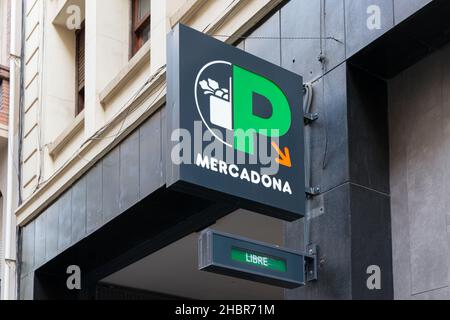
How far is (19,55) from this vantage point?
17.3m

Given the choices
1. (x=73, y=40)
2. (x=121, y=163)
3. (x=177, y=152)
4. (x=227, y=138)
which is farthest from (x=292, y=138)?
(x=73, y=40)

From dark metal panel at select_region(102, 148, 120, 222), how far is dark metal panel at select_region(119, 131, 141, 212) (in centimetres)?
13

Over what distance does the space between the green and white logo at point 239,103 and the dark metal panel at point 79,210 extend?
5357mm

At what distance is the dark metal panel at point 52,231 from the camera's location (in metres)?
14.6

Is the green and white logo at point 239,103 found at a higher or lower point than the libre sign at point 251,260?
higher

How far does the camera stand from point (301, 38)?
9.84 m

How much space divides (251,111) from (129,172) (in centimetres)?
415

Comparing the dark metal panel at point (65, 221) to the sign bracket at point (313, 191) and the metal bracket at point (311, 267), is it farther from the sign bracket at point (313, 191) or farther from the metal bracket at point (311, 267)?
the metal bracket at point (311, 267)

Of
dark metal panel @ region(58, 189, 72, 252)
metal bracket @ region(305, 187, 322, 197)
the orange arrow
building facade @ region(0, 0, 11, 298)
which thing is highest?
building facade @ region(0, 0, 11, 298)

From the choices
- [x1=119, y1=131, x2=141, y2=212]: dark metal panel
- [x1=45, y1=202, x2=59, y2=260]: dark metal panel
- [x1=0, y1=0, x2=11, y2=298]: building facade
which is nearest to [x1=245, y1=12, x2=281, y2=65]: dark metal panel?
[x1=119, y1=131, x2=141, y2=212]: dark metal panel

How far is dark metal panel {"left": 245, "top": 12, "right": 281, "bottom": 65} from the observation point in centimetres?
1025

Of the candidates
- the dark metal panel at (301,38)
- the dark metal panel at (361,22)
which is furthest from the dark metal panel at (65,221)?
the dark metal panel at (361,22)

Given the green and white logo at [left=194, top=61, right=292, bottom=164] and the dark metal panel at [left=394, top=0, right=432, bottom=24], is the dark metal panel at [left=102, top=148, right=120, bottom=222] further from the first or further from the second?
the dark metal panel at [left=394, top=0, right=432, bottom=24]
